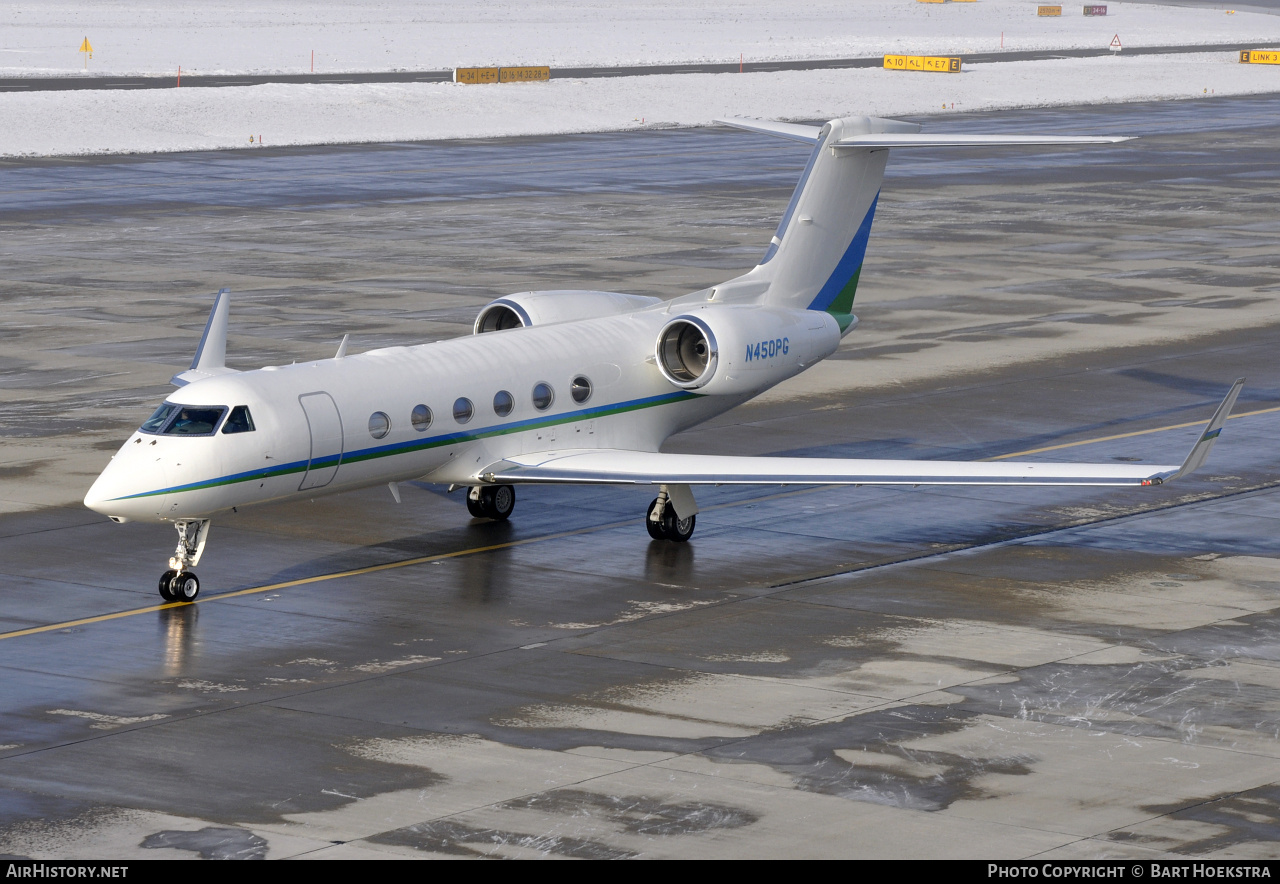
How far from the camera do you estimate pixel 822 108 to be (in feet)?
284

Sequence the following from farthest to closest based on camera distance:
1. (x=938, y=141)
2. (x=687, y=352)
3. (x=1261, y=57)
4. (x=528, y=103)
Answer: (x=1261, y=57) < (x=528, y=103) < (x=938, y=141) < (x=687, y=352)

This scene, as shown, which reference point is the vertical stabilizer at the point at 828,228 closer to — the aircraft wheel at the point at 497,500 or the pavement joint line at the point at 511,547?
the pavement joint line at the point at 511,547

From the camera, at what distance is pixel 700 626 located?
2055 centimetres

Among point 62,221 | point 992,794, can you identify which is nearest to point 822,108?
point 62,221

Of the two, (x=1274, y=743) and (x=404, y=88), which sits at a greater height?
(x=404, y=88)

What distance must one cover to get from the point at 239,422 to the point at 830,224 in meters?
9.86

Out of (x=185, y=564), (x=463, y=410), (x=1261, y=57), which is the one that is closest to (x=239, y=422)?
(x=185, y=564)

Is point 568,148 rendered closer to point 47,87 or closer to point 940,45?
point 47,87

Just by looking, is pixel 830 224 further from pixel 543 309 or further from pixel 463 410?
pixel 463 410

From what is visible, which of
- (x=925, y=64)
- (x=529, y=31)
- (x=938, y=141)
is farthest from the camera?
(x=529, y=31)

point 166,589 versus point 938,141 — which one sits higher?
point 938,141

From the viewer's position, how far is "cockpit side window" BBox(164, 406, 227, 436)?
20.8m

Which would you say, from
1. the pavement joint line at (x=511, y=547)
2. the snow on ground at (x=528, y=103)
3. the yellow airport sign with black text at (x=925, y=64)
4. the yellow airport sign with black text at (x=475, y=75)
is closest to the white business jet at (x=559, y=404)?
the pavement joint line at (x=511, y=547)

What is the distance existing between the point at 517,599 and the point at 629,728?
4508 millimetres
